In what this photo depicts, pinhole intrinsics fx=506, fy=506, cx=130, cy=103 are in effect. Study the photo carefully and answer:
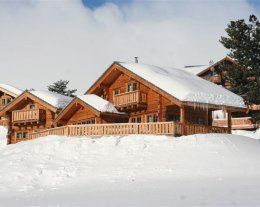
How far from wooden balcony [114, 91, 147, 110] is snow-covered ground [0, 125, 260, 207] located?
18.1 feet

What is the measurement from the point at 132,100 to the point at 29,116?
451 inches

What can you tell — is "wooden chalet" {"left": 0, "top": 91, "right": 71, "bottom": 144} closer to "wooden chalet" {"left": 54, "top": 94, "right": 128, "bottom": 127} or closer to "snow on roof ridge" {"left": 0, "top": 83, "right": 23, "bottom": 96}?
"wooden chalet" {"left": 54, "top": 94, "right": 128, "bottom": 127}

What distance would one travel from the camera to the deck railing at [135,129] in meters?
29.6

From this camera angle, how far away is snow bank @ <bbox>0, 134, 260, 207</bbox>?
17.2 meters

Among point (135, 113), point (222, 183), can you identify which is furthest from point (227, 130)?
point (222, 183)

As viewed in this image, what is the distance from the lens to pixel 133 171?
77.6ft

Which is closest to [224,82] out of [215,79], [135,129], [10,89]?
[215,79]

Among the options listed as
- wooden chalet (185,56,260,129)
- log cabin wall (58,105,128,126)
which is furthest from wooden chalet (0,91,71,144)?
wooden chalet (185,56,260,129)

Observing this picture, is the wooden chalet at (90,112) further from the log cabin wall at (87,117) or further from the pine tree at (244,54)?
the pine tree at (244,54)

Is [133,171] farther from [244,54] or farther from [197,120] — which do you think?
[244,54]

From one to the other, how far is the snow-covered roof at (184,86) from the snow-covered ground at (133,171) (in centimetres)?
362

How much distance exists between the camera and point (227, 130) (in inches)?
1357

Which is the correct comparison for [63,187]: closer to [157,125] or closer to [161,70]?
[157,125]

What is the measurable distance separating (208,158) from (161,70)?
13.6m
